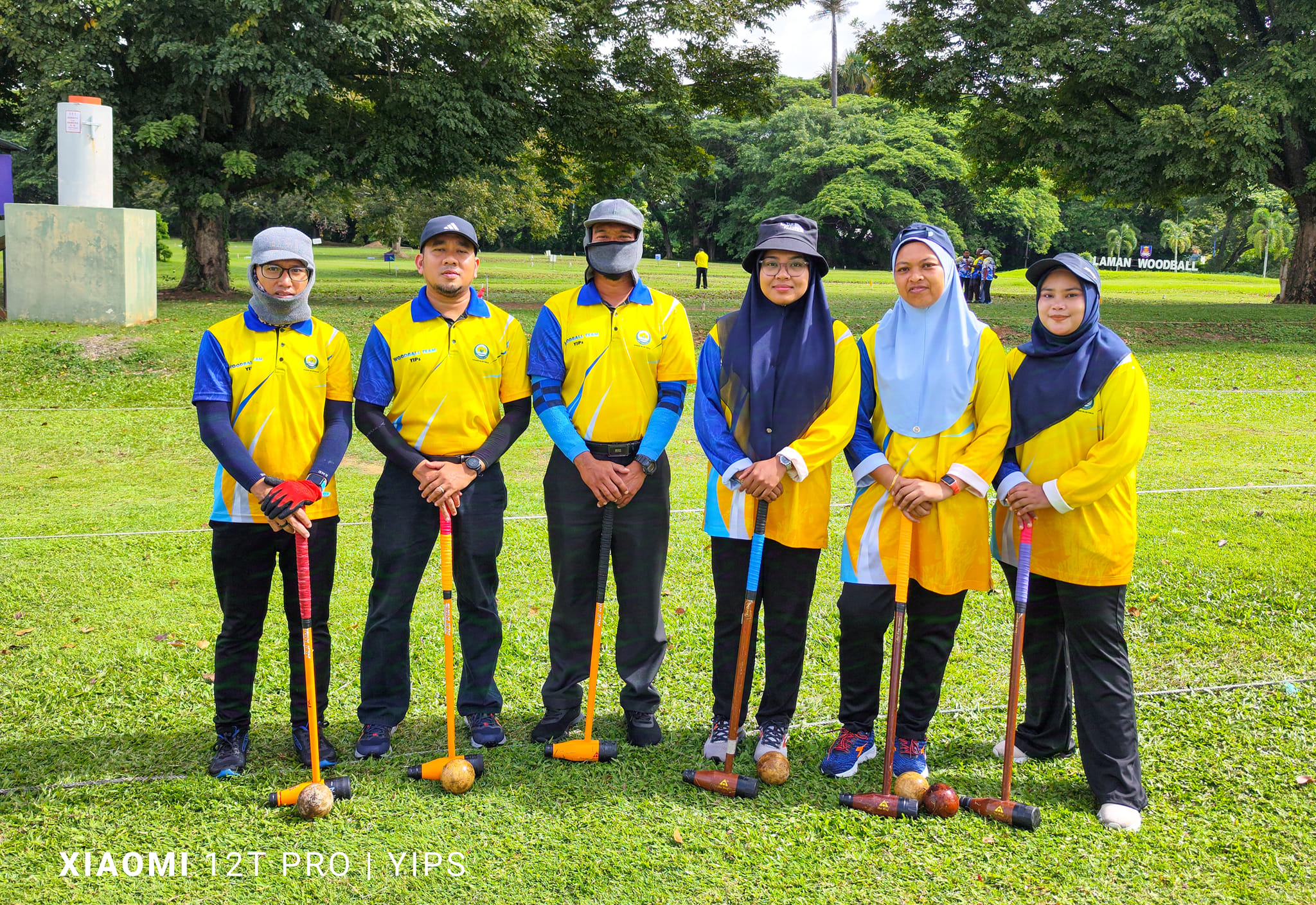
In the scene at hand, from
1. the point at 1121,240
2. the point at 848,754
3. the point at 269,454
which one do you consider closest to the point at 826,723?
the point at 848,754

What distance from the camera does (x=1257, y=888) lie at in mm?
3445

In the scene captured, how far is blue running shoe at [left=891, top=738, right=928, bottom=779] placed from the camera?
412 cm

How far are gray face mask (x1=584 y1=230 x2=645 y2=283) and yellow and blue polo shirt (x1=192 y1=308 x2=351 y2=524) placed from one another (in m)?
1.07

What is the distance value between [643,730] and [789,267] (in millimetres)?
2052

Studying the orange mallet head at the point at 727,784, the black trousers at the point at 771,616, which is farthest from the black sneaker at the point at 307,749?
the black trousers at the point at 771,616

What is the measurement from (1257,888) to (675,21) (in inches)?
863

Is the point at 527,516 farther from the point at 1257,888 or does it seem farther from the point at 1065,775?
the point at 1257,888

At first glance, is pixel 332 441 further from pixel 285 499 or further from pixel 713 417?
pixel 713 417

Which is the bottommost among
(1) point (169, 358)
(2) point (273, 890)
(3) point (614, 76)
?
(2) point (273, 890)

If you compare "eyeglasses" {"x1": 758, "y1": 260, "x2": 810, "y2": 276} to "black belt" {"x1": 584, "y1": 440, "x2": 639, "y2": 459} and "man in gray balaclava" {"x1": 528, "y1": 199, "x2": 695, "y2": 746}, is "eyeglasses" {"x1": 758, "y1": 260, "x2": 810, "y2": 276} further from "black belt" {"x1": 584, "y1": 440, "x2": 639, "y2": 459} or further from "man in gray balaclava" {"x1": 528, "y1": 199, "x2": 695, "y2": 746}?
"black belt" {"x1": 584, "y1": 440, "x2": 639, "y2": 459}

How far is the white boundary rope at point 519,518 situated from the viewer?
719 cm

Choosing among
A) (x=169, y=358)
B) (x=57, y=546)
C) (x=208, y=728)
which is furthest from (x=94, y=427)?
(x=208, y=728)

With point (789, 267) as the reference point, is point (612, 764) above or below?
below

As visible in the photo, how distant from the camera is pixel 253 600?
4.14m
